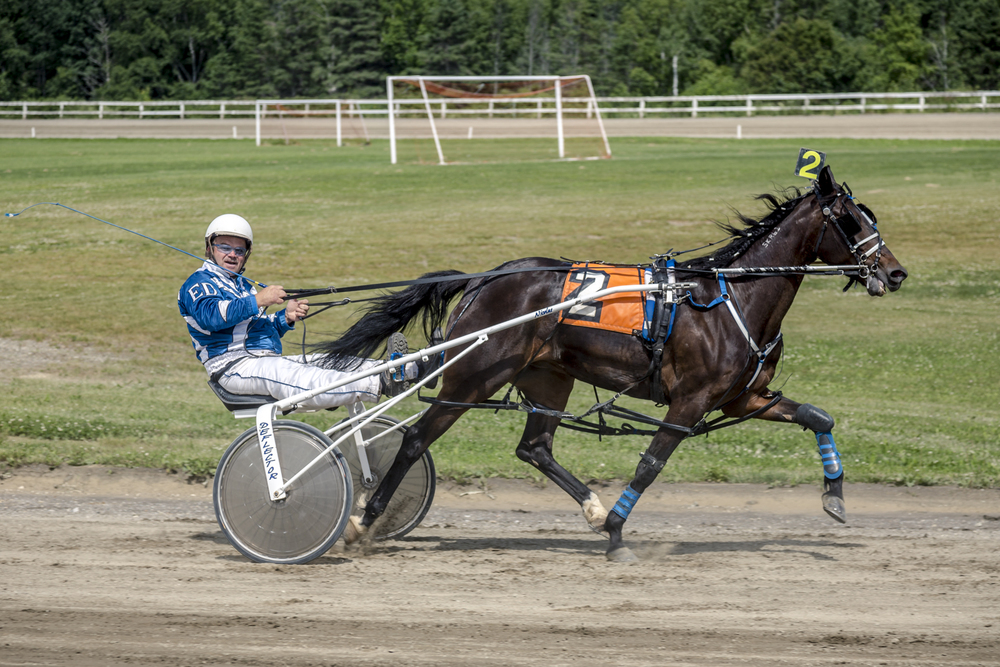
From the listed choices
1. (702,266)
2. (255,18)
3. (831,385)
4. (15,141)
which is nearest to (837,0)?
(255,18)

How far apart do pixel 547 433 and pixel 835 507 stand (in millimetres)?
1705

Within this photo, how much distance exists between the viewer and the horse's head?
5.79 meters

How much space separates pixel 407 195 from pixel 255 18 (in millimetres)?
53730

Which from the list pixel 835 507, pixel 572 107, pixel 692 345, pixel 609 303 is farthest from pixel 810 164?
pixel 572 107

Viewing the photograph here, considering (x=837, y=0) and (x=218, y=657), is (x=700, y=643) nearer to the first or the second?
(x=218, y=657)

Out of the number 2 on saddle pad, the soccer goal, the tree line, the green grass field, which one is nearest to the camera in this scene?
the number 2 on saddle pad

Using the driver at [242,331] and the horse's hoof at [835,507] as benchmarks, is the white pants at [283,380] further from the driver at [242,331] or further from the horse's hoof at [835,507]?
the horse's hoof at [835,507]

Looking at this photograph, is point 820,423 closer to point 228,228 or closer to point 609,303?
point 609,303

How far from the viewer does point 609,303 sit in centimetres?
581

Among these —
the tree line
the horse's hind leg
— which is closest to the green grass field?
the horse's hind leg

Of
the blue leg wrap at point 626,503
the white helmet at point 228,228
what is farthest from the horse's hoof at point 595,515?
the white helmet at point 228,228

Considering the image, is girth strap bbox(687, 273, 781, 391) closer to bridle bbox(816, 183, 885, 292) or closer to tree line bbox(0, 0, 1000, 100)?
bridle bbox(816, 183, 885, 292)

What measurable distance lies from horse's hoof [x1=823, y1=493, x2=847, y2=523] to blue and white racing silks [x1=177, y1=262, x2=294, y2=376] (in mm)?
3184

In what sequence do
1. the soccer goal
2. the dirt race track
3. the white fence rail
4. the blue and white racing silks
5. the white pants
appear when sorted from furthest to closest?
the white fence rail
the soccer goal
the white pants
the blue and white racing silks
the dirt race track
